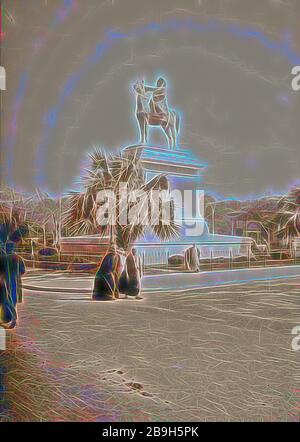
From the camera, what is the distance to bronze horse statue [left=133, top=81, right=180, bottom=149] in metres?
2.41

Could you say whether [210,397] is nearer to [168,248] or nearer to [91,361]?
[91,361]

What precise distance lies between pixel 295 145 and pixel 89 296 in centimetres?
161

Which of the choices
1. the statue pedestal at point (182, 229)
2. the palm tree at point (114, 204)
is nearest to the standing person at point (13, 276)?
the palm tree at point (114, 204)

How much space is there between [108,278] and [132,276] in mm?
152

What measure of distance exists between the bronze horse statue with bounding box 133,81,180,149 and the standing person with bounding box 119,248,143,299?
29.2 inches

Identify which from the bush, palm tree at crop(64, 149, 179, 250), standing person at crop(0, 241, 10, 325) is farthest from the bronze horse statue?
standing person at crop(0, 241, 10, 325)

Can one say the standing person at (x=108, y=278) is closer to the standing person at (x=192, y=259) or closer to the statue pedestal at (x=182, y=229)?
the statue pedestal at (x=182, y=229)

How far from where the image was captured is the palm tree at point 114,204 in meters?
2.41

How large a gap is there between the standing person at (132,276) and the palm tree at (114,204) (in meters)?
0.08

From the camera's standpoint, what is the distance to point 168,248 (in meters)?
2.43

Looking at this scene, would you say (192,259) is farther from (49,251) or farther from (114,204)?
(49,251)

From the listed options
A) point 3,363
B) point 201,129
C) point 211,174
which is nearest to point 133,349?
point 3,363

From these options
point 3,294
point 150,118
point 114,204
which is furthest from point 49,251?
point 150,118

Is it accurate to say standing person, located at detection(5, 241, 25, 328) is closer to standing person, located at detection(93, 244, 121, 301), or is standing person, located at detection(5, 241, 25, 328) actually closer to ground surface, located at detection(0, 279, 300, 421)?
ground surface, located at detection(0, 279, 300, 421)
